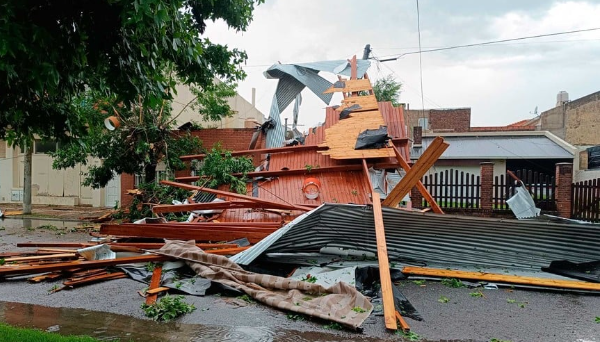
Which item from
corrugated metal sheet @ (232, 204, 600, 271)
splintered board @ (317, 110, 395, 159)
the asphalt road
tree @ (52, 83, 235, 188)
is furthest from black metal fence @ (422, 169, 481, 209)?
the asphalt road

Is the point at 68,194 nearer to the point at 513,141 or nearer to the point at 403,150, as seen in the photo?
the point at 403,150

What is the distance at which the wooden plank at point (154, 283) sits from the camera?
16.5 feet

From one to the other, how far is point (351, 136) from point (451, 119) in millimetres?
23320

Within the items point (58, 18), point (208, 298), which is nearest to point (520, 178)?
point (208, 298)

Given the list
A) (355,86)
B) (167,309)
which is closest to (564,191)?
(355,86)

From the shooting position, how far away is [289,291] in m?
5.11

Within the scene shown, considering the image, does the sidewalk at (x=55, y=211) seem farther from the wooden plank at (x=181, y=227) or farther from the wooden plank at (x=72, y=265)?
the wooden plank at (x=72, y=265)

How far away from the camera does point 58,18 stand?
3438 mm

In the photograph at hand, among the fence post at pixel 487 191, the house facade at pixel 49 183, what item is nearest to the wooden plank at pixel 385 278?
the fence post at pixel 487 191

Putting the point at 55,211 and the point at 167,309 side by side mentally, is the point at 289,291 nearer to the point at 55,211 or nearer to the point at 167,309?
the point at 167,309

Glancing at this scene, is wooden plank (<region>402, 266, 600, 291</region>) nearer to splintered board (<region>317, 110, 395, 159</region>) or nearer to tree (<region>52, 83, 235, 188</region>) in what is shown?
splintered board (<region>317, 110, 395, 159</region>)

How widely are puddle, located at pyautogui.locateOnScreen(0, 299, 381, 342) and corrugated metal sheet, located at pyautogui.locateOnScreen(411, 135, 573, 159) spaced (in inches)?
723

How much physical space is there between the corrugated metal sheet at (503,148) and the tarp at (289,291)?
17.2 meters

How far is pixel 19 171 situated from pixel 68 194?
11.4 feet
